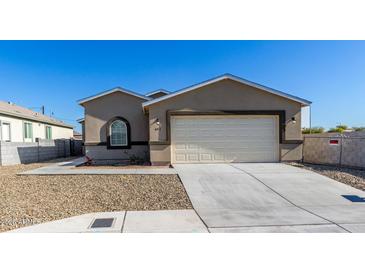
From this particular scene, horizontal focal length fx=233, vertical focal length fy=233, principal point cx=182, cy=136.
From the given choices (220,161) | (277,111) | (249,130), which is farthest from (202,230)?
(277,111)

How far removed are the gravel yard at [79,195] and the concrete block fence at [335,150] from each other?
787 cm

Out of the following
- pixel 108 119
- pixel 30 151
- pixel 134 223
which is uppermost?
pixel 108 119

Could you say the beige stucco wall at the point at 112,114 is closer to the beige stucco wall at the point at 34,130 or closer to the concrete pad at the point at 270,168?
the concrete pad at the point at 270,168

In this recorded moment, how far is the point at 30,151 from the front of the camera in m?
15.2

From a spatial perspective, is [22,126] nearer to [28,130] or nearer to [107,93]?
[28,130]

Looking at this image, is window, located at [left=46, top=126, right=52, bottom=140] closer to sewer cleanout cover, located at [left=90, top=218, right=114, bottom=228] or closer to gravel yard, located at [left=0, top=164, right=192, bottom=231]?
gravel yard, located at [left=0, top=164, right=192, bottom=231]

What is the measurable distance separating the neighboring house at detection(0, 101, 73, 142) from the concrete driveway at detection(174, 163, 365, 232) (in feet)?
44.7

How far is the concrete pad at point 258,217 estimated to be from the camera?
4637 millimetres

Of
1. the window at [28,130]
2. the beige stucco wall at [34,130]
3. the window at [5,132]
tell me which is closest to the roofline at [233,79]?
the window at [5,132]

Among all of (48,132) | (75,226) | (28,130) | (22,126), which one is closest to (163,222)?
(75,226)

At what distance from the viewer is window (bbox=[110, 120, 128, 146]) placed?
45.1ft

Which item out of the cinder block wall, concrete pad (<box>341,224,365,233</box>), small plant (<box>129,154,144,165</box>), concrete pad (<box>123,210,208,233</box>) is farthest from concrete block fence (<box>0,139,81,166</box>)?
concrete pad (<box>341,224,365,233</box>)

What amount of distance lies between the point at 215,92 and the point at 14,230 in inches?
375

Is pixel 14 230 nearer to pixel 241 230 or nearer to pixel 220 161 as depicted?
pixel 241 230
